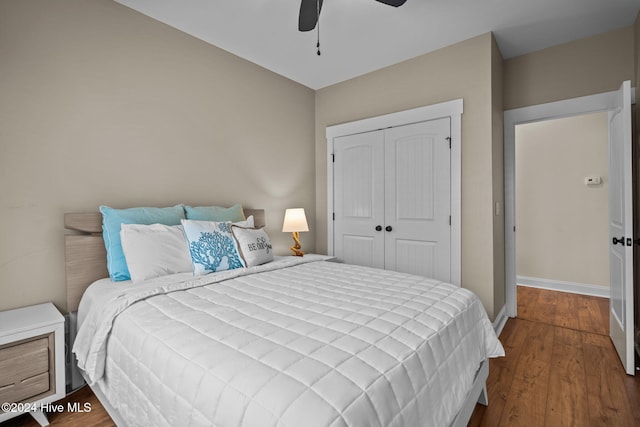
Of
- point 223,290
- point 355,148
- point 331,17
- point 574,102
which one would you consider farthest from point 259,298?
point 574,102

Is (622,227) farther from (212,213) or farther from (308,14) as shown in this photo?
(212,213)

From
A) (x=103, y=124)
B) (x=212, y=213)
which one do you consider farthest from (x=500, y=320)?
(x=103, y=124)

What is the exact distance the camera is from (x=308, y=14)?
2.01 meters

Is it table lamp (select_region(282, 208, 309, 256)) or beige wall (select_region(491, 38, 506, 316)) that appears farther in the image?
table lamp (select_region(282, 208, 309, 256))

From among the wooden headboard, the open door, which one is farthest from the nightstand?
the open door

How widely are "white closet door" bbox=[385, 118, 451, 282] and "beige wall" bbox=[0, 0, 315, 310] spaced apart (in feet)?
4.81

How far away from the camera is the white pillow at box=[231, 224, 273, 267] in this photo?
2357 mm

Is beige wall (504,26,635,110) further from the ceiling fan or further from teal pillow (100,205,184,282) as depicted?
teal pillow (100,205,184,282)

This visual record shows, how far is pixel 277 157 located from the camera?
139 inches

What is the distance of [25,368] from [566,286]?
5.53 metres

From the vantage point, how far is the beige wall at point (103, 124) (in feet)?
6.14

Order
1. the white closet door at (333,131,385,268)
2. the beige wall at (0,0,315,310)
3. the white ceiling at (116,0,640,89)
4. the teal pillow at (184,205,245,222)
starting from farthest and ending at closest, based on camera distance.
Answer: the white closet door at (333,131,385,268), the teal pillow at (184,205,245,222), the white ceiling at (116,0,640,89), the beige wall at (0,0,315,310)

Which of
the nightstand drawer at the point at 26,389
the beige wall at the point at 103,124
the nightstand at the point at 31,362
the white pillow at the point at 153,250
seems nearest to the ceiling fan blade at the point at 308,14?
the beige wall at the point at 103,124

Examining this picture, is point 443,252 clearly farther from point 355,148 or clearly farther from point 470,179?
point 355,148
